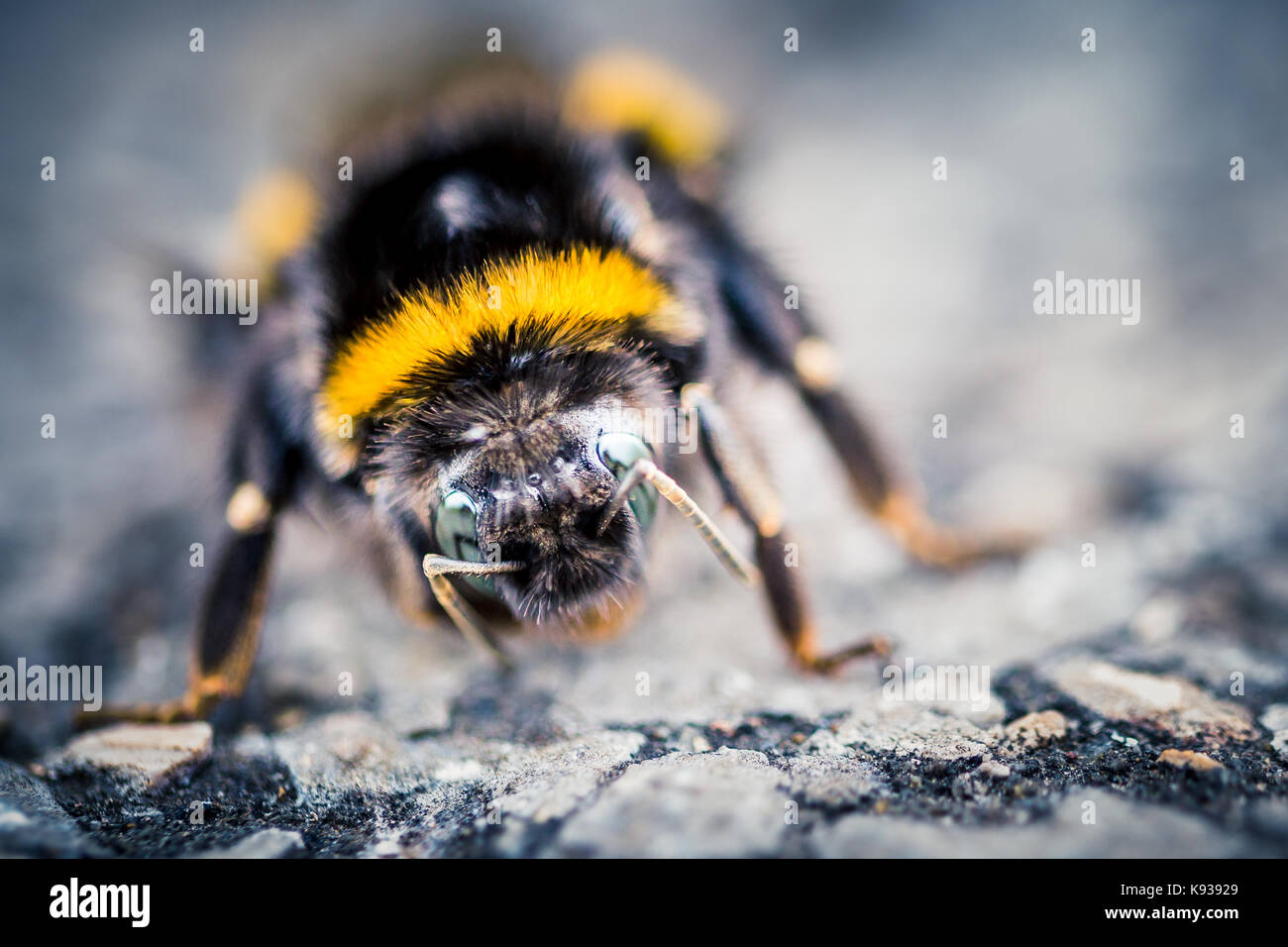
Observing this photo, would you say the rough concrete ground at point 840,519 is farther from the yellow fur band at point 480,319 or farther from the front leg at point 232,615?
the yellow fur band at point 480,319

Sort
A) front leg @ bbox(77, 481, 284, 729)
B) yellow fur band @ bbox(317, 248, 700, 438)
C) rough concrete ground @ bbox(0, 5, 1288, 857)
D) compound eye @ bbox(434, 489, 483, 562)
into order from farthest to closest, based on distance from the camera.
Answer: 1. front leg @ bbox(77, 481, 284, 729)
2. yellow fur band @ bbox(317, 248, 700, 438)
3. compound eye @ bbox(434, 489, 483, 562)
4. rough concrete ground @ bbox(0, 5, 1288, 857)

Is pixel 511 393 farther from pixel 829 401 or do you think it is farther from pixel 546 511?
pixel 829 401

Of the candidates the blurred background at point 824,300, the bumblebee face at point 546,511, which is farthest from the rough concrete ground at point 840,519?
the bumblebee face at point 546,511

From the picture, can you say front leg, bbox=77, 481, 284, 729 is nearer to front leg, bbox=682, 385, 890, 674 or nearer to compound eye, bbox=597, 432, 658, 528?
compound eye, bbox=597, 432, 658, 528

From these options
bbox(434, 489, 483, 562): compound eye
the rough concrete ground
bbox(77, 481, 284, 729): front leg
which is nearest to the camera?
the rough concrete ground

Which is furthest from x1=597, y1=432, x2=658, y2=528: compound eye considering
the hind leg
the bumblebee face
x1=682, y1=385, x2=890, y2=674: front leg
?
the hind leg
